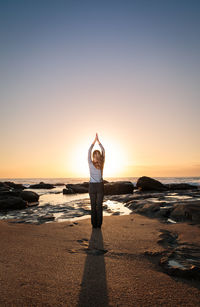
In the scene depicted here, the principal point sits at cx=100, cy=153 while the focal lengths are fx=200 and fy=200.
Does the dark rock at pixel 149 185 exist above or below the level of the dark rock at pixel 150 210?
below

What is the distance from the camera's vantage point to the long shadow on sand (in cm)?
176

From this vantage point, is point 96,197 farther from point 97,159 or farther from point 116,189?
point 116,189

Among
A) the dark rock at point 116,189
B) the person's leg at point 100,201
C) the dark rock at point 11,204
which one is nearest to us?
the person's leg at point 100,201

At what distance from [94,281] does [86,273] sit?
22cm

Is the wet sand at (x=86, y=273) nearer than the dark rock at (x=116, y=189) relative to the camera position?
Yes

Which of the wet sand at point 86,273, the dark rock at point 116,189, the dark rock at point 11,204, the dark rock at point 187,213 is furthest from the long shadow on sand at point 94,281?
the dark rock at point 116,189

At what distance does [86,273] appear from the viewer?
2.32 meters

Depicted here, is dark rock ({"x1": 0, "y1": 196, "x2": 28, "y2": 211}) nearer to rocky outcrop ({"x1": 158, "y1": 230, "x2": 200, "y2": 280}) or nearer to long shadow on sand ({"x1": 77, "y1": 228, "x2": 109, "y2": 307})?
long shadow on sand ({"x1": 77, "y1": 228, "x2": 109, "y2": 307})

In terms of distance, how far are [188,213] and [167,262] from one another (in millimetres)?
3601

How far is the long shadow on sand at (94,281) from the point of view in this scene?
1760 mm

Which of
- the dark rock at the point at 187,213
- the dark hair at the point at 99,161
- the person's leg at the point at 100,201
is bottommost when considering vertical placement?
the dark rock at the point at 187,213

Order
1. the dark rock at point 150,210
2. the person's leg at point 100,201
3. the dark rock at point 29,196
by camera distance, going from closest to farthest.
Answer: the person's leg at point 100,201 → the dark rock at point 150,210 → the dark rock at point 29,196

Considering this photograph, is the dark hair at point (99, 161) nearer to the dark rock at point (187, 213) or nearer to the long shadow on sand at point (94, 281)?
the long shadow on sand at point (94, 281)

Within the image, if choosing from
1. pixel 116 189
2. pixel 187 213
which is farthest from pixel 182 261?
pixel 116 189
